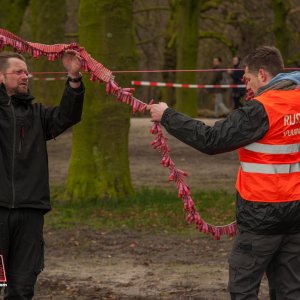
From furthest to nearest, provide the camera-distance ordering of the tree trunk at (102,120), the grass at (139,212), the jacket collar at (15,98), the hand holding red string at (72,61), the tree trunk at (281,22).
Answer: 1. the tree trunk at (281,22)
2. the tree trunk at (102,120)
3. the grass at (139,212)
4. the hand holding red string at (72,61)
5. the jacket collar at (15,98)

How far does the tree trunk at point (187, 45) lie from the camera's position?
26953 mm

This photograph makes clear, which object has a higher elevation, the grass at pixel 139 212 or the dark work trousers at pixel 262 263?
the dark work trousers at pixel 262 263

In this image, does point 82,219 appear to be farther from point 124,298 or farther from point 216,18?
point 216,18

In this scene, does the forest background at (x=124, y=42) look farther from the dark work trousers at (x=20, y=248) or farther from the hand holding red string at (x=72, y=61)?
the dark work trousers at (x=20, y=248)

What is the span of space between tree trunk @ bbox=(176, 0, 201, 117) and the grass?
13.9 m

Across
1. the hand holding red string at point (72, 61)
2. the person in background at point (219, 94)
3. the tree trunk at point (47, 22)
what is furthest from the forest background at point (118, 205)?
the person in background at point (219, 94)

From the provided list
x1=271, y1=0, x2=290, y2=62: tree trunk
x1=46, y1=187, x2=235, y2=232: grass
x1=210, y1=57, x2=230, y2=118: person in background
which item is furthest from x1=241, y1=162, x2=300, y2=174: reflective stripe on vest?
x1=210, y1=57, x2=230, y2=118: person in background

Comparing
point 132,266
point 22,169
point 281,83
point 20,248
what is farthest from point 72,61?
point 132,266

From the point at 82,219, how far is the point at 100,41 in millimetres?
2580

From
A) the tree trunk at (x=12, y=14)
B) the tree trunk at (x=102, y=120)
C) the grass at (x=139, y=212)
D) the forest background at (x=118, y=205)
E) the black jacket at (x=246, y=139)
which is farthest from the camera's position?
the tree trunk at (x=12, y=14)

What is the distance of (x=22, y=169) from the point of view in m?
5.84

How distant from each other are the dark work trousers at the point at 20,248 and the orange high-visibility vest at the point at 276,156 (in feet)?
4.54

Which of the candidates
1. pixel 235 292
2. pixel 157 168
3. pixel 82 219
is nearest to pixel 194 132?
pixel 235 292

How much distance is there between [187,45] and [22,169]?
72.7 feet
